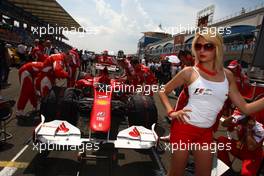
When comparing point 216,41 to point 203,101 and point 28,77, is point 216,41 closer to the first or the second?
point 203,101

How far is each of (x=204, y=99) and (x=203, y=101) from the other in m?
0.02

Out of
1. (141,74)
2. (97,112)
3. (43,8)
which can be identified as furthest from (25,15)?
(97,112)

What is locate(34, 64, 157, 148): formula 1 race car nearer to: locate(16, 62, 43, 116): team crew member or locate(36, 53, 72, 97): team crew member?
locate(36, 53, 72, 97): team crew member

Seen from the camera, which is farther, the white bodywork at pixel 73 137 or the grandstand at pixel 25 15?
the grandstand at pixel 25 15

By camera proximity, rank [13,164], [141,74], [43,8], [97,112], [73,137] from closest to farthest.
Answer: [73,137] → [13,164] → [97,112] → [141,74] → [43,8]

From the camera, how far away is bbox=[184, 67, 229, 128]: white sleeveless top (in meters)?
2.68

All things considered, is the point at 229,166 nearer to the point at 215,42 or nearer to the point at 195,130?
the point at 195,130

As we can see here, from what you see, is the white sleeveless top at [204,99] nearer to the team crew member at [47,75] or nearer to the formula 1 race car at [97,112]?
the formula 1 race car at [97,112]

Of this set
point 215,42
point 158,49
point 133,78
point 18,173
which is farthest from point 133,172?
point 158,49

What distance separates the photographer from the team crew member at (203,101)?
2.70m

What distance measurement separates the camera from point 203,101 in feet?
8.86

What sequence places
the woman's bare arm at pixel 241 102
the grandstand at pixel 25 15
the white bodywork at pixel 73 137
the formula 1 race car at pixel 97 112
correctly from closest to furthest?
the woman's bare arm at pixel 241 102 → the white bodywork at pixel 73 137 → the formula 1 race car at pixel 97 112 → the grandstand at pixel 25 15

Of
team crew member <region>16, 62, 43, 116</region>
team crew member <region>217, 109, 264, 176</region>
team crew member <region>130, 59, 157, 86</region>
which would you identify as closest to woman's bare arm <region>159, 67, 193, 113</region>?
team crew member <region>217, 109, 264, 176</region>

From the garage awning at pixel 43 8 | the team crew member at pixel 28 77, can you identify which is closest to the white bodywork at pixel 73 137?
the team crew member at pixel 28 77
